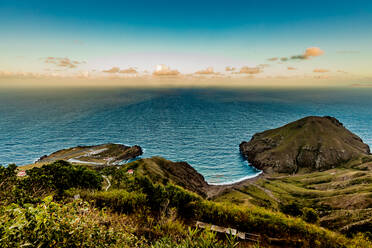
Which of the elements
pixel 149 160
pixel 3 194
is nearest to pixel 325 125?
pixel 149 160

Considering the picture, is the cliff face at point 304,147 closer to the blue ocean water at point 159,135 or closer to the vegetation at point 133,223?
the blue ocean water at point 159,135

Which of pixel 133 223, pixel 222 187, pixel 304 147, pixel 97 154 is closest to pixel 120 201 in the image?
pixel 133 223

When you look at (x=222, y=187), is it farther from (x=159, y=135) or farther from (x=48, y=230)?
(x=48, y=230)

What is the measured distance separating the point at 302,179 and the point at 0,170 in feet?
334

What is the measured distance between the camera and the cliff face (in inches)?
3804

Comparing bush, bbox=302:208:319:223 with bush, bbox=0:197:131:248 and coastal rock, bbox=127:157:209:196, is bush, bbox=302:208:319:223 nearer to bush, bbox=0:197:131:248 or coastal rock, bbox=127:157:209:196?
coastal rock, bbox=127:157:209:196

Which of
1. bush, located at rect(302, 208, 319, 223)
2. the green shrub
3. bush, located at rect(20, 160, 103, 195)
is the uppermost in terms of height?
the green shrub

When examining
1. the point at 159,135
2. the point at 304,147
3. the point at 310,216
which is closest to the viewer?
the point at 310,216

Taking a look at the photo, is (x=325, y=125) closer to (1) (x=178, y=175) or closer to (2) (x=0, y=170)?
(1) (x=178, y=175)

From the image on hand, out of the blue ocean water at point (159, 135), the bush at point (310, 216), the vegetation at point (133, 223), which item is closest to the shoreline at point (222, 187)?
the blue ocean water at point (159, 135)

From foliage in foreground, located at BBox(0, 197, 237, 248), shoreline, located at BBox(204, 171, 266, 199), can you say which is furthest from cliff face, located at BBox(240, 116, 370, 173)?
foliage in foreground, located at BBox(0, 197, 237, 248)

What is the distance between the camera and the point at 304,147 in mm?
101688

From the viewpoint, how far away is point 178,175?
76625 millimetres

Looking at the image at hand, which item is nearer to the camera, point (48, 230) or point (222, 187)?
point (48, 230)
